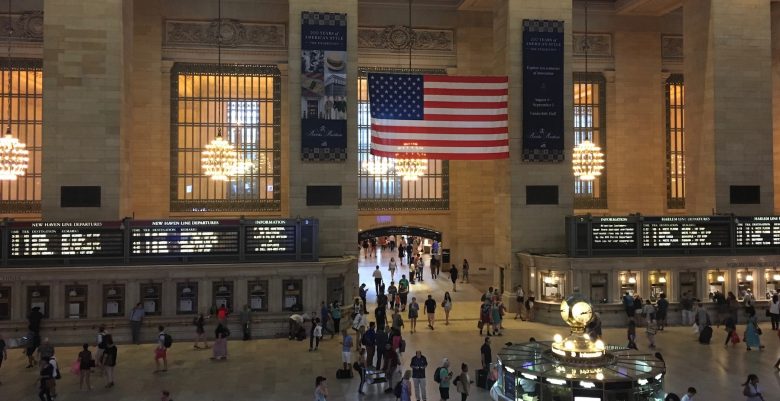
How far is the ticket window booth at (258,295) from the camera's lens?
19188 mm

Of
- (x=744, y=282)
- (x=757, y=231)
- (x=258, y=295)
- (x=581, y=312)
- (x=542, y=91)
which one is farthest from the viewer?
(x=542, y=91)

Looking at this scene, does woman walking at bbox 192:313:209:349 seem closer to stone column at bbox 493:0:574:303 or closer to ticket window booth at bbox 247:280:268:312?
ticket window booth at bbox 247:280:268:312

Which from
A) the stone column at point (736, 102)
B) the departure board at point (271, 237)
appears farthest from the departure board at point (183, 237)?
the stone column at point (736, 102)

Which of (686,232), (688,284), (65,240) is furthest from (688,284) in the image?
(65,240)

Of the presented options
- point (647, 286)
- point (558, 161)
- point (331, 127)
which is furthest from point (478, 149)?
point (647, 286)

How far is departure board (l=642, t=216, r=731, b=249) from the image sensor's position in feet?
70.1

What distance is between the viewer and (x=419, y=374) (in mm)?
12766

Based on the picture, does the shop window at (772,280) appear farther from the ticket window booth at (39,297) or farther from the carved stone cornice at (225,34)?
the ticket window booth at (39,297)

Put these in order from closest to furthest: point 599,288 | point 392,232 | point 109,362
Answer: point 109,362 → point 599,288 → point 392,232

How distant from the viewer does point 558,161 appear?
74.9 feet

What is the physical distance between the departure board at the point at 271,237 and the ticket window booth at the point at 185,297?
1948mm

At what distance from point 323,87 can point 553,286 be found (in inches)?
409

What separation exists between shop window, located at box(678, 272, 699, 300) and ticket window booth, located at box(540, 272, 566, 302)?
4072 millimetres

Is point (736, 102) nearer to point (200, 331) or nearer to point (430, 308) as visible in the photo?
point (430, 308)
